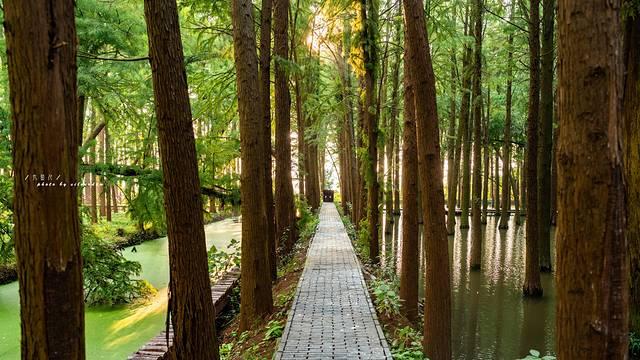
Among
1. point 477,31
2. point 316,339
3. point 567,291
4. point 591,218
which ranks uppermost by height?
point 477,31

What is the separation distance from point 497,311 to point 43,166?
10.8m

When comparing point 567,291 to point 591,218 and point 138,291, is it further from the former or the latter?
point 138,291

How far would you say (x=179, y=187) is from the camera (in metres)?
4.30

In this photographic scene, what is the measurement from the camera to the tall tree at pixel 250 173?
7.23 meters

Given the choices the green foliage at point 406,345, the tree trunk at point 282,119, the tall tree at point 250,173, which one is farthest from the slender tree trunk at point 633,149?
the tree trunk at point 282,119

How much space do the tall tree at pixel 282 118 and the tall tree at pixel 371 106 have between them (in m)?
1.91

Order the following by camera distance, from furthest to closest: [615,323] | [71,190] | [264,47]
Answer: [264,47], [71,190], [615,323]

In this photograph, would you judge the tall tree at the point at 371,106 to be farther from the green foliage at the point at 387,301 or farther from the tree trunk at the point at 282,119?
the green foliage at the point at 387,301

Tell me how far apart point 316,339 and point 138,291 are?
27.2ft

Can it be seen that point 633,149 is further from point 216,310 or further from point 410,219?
point 216,310

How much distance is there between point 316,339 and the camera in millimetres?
6656

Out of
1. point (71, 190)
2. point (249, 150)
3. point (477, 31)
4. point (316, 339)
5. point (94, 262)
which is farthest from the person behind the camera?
point (477, 31)

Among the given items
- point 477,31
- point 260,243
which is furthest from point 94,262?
point 477,31

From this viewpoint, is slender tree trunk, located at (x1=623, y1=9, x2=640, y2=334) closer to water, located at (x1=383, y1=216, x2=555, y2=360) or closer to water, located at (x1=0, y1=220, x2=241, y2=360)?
water, located at (x1=383, y1=216, x2=555, y2=360)
